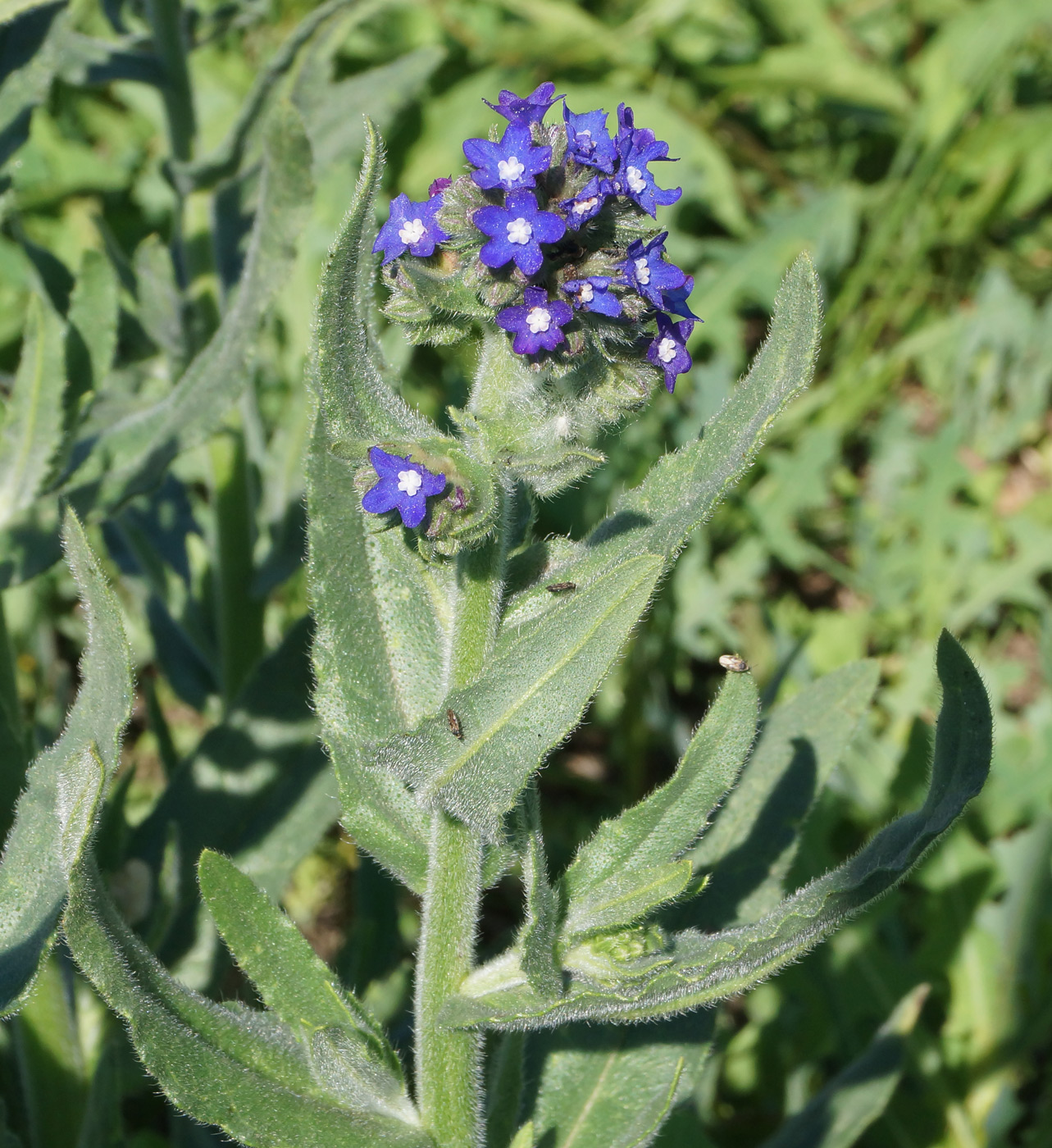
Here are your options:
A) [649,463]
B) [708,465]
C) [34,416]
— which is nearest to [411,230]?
[708,465]

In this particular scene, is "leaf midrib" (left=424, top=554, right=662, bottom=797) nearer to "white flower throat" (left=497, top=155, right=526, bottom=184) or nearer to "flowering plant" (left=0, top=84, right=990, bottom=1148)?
"flowering plant" (left=0, top=84, right=990, bottom=1148)

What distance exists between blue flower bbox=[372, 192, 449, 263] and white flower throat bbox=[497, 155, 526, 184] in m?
0.12

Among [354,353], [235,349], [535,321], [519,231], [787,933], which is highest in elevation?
[519,231]

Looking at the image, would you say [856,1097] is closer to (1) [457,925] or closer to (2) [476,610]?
(1) [457,925]

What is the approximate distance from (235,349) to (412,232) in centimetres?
99

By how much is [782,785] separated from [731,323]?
3389 mm

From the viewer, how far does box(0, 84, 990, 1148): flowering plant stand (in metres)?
1.64

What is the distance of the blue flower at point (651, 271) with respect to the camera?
1.67m

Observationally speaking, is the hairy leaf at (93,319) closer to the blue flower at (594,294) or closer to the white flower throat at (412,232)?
the white flower throat at (412,232)

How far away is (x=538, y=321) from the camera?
1.61 meters

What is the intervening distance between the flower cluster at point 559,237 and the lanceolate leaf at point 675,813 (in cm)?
53

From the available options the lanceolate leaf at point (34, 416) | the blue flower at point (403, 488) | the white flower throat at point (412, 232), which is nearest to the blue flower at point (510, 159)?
the white flower throat at point (412, 232)

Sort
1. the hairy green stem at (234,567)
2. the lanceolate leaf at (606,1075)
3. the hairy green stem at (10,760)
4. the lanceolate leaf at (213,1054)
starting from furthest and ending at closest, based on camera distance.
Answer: the hairy green stem at (234,567), the hairy green stem at (10,760), the lanceolate leaf at (606,1075), the lanceolate leaf at (213,1054)

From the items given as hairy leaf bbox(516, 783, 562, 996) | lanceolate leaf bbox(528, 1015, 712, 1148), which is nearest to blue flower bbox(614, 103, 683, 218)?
hairy leaf bbox(516, 783, 562, 996)
